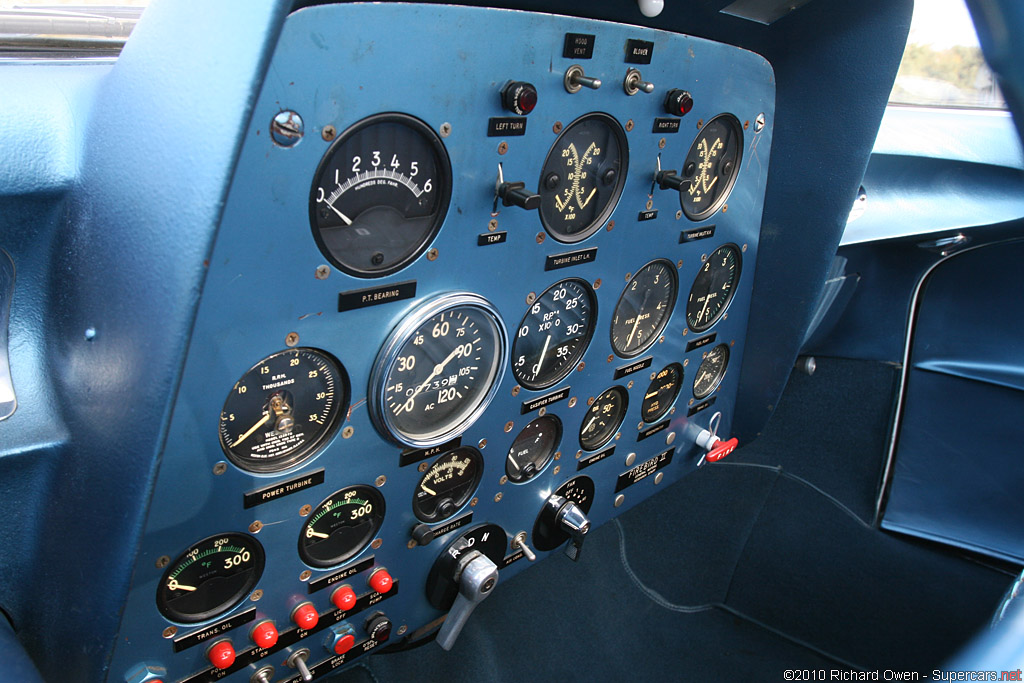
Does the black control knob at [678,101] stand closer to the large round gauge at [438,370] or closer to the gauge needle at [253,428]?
the large round gauge at [438,370]

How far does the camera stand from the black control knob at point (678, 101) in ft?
5.79

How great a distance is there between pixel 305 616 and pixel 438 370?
23.8 inches

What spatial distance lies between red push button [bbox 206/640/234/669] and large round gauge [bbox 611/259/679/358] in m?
1.18

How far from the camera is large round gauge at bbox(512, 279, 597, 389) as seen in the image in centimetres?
182

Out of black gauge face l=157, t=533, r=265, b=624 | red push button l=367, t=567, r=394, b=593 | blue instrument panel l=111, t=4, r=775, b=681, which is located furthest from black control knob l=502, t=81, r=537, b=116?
red push button l=367, t=567, r=394, b=593

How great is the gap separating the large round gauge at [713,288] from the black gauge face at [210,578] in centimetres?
140

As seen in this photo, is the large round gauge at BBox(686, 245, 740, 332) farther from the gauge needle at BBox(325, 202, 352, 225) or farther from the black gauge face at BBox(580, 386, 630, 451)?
the gauge needle at BBox(325, 202, 352, 225)

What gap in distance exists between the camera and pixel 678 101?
176 centimetres

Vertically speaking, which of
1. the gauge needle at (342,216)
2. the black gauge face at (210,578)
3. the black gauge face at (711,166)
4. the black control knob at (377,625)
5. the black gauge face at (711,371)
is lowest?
the black control knob at (377,625)

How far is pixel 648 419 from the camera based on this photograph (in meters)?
2.42

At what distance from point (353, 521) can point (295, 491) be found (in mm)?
238

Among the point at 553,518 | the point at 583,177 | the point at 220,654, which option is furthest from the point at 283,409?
the point at 553,518

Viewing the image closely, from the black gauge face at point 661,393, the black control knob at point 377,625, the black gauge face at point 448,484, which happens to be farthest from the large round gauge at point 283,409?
the black gauge face at point 661,393

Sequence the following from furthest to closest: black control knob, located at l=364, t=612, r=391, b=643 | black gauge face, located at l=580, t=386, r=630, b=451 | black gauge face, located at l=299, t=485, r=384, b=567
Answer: black gauge face, located at l=580, t=386, r=630, b=451 → black control knob, located at l=364, t=612, r=391, b=643 → black gauge face, located at l=299, t=485, r=384, b=567
